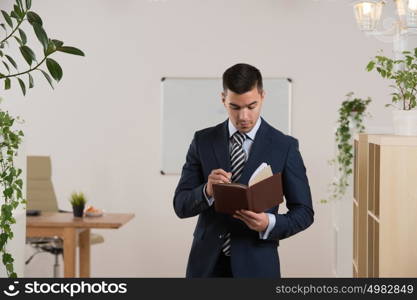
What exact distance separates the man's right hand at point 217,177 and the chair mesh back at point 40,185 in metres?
4.13

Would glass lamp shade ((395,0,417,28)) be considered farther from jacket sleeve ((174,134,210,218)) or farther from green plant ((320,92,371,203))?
jacket sleeve ((174,134,210,218))

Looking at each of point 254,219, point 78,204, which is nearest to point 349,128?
point 78,204

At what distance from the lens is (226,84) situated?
2533 millimetres

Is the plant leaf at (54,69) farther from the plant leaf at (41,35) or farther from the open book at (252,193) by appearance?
the open book at (252,193)

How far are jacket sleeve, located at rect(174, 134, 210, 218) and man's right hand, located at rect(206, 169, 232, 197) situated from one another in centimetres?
5

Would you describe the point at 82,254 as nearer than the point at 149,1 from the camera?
Yes

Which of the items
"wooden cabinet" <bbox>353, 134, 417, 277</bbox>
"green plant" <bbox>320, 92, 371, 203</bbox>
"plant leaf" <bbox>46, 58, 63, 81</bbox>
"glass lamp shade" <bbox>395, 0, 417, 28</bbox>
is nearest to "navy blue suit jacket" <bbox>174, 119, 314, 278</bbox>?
"wooden cabinet" <bbox>353, 134, 417, 277</bbox>

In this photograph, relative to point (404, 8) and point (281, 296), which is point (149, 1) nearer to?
point (404, 8)

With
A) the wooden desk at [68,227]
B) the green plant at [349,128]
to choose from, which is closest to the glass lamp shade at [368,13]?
the green plant at [349,128]

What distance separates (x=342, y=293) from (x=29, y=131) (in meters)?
5.12

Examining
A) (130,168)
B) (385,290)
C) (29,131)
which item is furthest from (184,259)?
(385,290)

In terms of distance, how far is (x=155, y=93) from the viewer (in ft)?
22.7

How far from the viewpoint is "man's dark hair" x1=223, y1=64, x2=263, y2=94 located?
8.20 ft

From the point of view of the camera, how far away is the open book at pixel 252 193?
7.80ft
